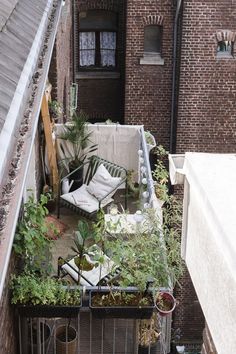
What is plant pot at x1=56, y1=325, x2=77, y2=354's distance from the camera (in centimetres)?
704

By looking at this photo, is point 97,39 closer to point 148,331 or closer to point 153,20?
point 153,20

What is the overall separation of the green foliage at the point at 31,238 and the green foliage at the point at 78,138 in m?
4.02

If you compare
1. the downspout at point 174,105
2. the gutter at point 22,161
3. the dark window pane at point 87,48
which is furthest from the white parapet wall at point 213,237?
the dark window pane at point 87,48

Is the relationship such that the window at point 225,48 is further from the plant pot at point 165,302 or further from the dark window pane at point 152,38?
the plant pot at point 165,302

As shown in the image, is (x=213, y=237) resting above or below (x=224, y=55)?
below

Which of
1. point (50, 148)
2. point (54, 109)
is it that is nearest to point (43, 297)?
point (50, 148)

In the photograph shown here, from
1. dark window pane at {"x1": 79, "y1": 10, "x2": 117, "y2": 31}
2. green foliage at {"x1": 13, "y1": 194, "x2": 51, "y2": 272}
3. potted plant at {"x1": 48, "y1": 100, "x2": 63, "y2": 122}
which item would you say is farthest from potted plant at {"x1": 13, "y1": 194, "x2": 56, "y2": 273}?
dark window pane at {"x1": 79, "y1": 10, "x2": 117, "y2": 31}

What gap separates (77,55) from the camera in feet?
53.5

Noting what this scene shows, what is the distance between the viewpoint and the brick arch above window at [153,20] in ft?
47.4

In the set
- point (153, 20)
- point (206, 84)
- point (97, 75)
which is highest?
point (153, 20)

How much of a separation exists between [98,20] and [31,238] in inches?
423

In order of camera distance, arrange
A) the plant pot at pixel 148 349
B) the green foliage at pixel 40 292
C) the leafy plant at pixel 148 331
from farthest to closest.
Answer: the plant pot at pixel 148 349 < the leafy plant at pixel 148 331 < the green foliage at pixel 40 292

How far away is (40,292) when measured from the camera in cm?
628

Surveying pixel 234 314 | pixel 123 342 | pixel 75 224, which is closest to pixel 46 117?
pixel 75 224
